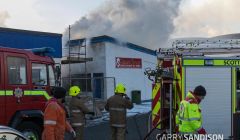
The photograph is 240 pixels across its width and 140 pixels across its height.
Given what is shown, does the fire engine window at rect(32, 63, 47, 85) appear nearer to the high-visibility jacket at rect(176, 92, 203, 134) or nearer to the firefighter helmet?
the firefighter helmet

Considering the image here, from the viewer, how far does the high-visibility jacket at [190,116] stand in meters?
7.04

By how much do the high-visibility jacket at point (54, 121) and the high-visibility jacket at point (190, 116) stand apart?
190 cm

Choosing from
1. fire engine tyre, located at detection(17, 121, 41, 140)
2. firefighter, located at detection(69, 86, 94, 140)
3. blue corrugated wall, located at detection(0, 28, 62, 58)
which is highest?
blue corrugated wall, located at detection(0, 28, 62, 58)

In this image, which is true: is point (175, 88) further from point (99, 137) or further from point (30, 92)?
point (99, 137)

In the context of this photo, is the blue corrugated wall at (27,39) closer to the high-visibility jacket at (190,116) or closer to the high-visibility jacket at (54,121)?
the high-visibility jacket at (54,121)

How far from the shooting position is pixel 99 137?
12.6 meters

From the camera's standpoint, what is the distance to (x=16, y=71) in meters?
9.55

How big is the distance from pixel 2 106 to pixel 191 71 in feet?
13.0

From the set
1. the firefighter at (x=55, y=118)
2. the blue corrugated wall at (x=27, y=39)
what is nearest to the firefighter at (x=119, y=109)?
the firefighter at (x=55, y=118)

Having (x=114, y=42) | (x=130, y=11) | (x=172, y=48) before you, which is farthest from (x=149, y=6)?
(x=172, y=48)

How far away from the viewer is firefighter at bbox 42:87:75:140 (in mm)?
6559

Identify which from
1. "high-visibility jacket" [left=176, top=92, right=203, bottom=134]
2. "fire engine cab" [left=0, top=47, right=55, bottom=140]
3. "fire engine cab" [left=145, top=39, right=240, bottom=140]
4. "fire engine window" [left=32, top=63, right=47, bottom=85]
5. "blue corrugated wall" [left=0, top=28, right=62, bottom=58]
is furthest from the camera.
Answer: "blue corrugated wall" [left=0, top=28, right=62, bottom=58]

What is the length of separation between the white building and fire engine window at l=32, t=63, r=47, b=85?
1266 cm

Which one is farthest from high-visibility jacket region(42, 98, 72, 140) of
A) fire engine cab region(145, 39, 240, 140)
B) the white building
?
the white building
